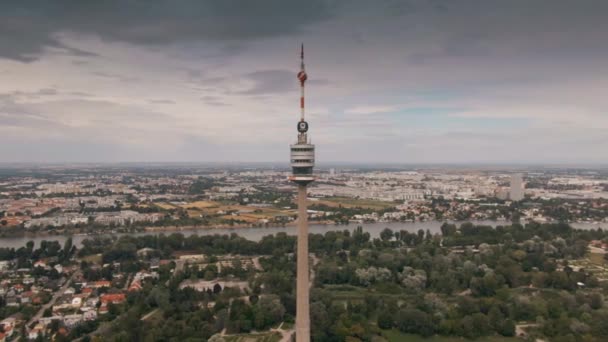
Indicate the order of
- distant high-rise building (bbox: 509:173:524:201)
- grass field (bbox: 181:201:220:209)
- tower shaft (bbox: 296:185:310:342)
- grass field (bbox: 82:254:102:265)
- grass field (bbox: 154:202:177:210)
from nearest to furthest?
1. tower shaft (bbox: 296:185:310:342)
2. grass field (bbox: 82:254:102:265)
3. grass field (bbox: 154:202:177:210)
4. grass field (bbox: 181:201:220:209)
5. distant high-rise building (bbox: 509:173:524:201)

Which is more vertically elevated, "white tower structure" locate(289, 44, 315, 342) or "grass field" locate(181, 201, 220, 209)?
"white tower structure" locate(289, 44, 315, 342)

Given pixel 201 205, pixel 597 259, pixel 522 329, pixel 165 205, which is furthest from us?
pixel 165 205

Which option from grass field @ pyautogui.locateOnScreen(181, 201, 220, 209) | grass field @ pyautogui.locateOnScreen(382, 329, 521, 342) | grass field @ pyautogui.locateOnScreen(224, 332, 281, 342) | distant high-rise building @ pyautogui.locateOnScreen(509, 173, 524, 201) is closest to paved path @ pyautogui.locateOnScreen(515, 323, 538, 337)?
grass field @ pyautogui.locateOnScreen(382, 329, 521, 342)

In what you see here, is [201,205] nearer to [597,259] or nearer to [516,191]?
[516,191]

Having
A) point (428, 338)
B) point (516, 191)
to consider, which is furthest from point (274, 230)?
point (516, 191)

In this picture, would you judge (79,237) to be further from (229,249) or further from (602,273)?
(602,273)

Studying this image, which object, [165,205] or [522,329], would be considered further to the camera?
[165,205]

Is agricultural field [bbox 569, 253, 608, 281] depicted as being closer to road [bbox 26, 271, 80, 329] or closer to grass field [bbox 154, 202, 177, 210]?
road [bbox 26, 271, 80, 329]
